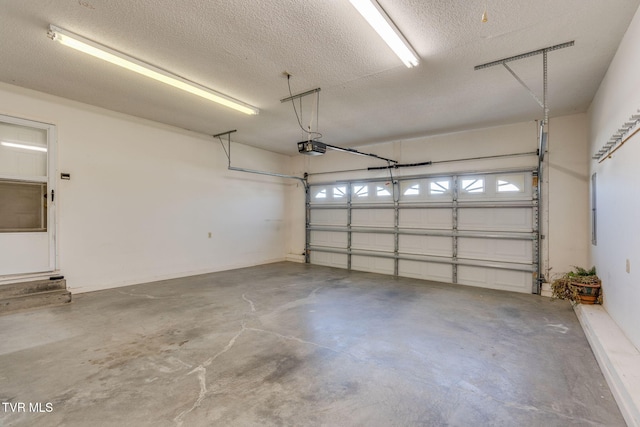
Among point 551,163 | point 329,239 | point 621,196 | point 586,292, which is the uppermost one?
point 551,163

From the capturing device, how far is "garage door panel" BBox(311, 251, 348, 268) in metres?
7.33

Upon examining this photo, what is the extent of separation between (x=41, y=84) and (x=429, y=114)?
5636 millimetres

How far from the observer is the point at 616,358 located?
7.37 feet

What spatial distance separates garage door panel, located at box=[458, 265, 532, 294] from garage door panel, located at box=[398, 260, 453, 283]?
24 cm

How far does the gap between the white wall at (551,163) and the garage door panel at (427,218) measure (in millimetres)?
829

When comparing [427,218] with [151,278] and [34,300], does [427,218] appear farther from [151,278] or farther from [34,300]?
[34,300]

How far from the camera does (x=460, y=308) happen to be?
405 centimetres

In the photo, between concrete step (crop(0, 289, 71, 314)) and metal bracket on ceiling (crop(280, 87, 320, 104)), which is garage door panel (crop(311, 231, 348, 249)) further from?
concrete step (crop(0, 289, 71, 314))

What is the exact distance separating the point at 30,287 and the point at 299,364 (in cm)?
412

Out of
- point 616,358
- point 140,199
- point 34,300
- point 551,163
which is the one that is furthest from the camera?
point 140,199

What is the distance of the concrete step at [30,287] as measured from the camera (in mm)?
3840

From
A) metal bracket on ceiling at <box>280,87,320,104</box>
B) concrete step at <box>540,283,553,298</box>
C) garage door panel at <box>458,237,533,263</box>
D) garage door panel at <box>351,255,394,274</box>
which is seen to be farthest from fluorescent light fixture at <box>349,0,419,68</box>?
garage door panel at <box>351,255,394,274</box>

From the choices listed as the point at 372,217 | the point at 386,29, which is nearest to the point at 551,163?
the point at 372,217

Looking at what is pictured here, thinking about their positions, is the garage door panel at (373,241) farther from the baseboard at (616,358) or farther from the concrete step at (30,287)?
the concrete step at (30,287)
